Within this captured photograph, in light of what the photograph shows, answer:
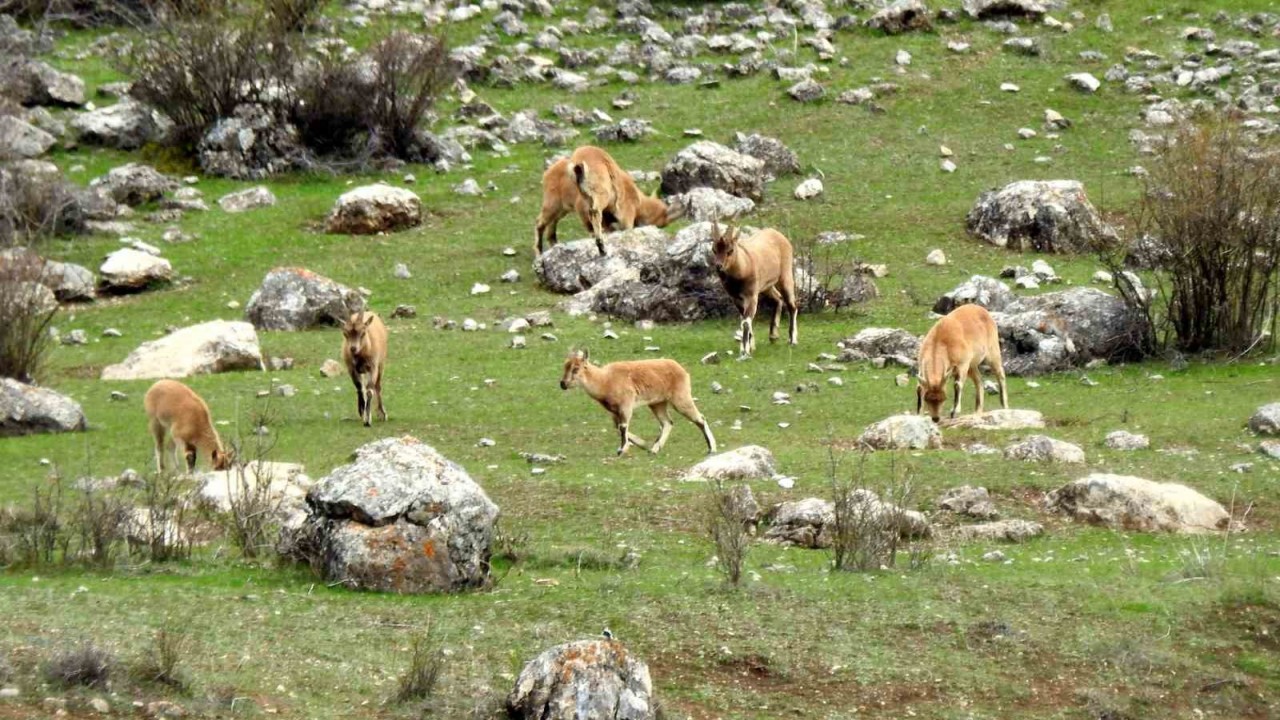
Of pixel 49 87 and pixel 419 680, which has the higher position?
pixel 419 680

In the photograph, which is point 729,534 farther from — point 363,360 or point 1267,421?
point 363,360

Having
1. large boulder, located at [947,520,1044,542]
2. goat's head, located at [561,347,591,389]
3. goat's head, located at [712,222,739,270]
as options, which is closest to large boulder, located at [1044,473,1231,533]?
large boulder, located at [947,520,1044,542]

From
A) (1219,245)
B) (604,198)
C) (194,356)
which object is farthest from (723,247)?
(194,356)

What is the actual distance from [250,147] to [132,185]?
266 cm

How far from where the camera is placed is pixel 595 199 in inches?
1059

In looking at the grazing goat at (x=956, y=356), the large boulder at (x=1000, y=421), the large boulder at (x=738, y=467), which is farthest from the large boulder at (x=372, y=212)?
the large boulder at (x=738, y=467)

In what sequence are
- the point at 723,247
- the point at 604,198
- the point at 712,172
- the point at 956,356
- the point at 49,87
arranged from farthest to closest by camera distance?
the point at 49,87, the point at 712,172, the point at 604,198, the point at 723,247, the point at 956,356

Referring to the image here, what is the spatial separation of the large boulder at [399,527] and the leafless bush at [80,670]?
260 cm

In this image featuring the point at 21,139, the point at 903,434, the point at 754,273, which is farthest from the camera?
the point at 21,139

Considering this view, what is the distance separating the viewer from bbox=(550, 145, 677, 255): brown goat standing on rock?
2688 cm

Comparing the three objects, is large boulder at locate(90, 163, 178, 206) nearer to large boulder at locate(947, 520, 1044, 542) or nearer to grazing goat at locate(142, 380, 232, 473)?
grazing goat at locate(142, 380, 232, 473)

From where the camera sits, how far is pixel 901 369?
21453 mm

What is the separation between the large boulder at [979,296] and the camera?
2358 cm

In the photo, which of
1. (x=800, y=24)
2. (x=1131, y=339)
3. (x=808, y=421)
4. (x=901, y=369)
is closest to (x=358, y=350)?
(x=808, y=421)
